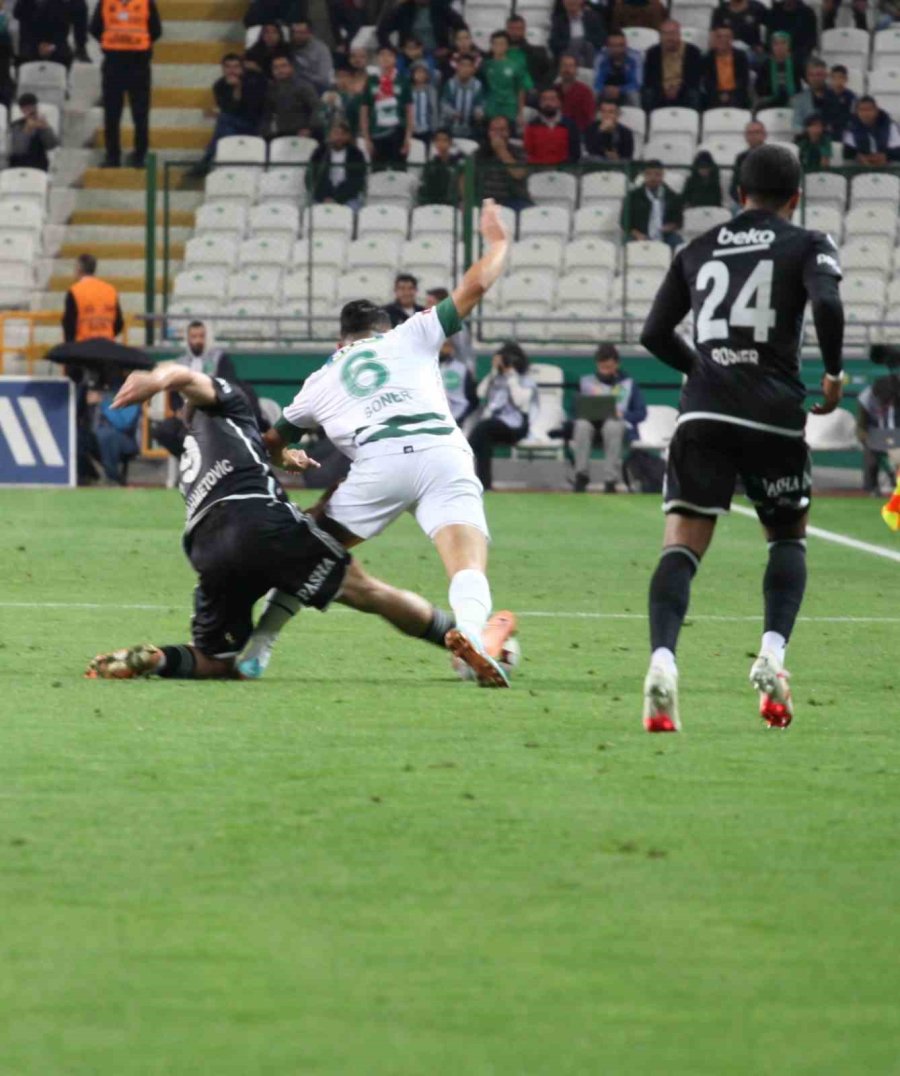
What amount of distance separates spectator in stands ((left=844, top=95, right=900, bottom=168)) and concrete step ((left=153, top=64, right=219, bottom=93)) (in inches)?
335

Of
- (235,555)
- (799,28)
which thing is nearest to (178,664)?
(235,555)

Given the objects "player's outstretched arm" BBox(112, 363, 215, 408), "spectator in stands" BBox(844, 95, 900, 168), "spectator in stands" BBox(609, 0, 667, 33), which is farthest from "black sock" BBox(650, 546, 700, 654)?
"spectator in stands" BBox(609, 0, 667, 33)

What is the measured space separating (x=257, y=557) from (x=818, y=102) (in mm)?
19318

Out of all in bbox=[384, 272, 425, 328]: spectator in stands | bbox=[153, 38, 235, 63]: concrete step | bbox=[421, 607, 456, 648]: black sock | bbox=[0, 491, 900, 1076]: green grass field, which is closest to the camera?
bbox=[0, 491, 900, 1076]: green grass field

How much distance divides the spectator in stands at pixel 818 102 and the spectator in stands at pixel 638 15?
8.29 ft

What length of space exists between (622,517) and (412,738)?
486 inches

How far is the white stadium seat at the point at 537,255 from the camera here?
25484mm

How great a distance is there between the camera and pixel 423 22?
2738cm

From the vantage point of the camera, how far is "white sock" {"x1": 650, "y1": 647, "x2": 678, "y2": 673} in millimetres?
6910

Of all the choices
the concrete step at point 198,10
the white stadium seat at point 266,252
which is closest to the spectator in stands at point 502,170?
the white stadium seat at point 266,252

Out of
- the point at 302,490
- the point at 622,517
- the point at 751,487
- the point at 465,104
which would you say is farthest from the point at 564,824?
the point at 465,104

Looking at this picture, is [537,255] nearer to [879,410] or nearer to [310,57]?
[310,57]

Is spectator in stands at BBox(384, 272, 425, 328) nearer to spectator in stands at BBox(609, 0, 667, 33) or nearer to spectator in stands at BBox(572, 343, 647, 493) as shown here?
spectator in stands at BBox(572, 343, 647, 493)

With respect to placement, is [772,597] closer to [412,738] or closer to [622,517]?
[412,738]
